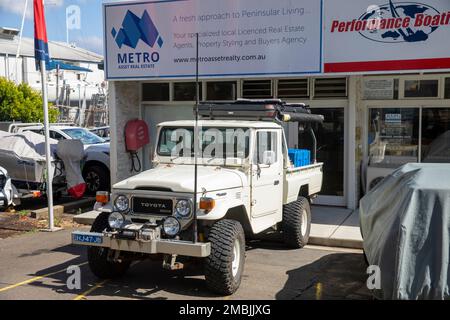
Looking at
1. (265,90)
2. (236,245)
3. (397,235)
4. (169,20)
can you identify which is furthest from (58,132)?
(397,235)

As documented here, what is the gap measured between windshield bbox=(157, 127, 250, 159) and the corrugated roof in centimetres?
3485

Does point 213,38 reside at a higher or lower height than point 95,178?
higher

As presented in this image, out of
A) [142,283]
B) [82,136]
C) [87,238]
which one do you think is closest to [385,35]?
[142,283]

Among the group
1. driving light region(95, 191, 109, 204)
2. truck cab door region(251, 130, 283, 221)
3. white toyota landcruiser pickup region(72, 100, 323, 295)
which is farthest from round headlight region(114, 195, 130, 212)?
truck cab door region(251, 130, 283, 221)

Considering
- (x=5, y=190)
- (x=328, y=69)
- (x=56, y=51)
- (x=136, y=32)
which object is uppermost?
(x=56, y=51)

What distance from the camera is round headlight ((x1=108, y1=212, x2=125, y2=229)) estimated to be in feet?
20.3

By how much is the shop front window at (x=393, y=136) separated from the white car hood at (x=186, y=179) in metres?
5.48

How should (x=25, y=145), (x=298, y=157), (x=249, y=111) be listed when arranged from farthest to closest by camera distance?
(x=25, y=145) < (x=298, y=157) < (x=249, y=111)

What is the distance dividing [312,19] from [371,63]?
1.45 metres

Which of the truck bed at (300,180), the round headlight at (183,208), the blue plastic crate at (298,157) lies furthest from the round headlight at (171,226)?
the blue plastic crate at (298,157)

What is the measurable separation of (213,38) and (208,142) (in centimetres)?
433

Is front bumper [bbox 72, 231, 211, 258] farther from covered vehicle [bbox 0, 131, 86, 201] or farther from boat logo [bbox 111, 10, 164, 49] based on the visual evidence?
boat logo [bbox 111, 10, 164, 49]

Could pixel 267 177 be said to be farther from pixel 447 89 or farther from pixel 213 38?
pixel 447 89

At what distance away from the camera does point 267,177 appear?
7.43 metres
